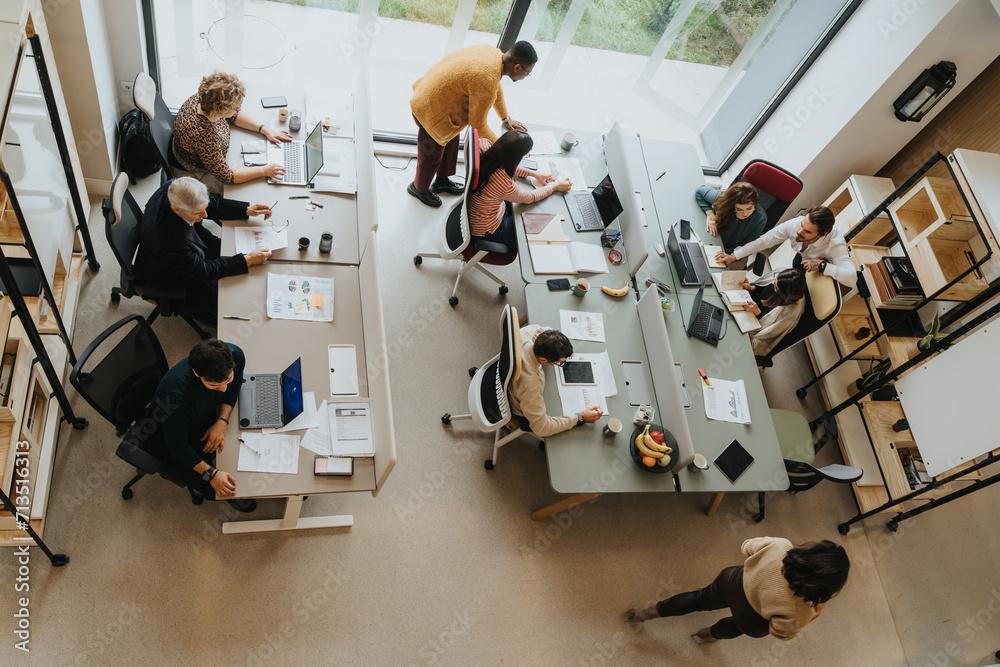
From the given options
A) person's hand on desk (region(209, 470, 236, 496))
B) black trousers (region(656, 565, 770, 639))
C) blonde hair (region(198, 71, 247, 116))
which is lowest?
black trousers (region(656, 565, 770, 639))

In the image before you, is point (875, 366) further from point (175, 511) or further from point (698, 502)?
point (175, 511)

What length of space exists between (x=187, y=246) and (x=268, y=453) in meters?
1.31

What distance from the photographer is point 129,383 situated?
10.1 feet

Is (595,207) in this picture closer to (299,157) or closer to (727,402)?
(727,402)

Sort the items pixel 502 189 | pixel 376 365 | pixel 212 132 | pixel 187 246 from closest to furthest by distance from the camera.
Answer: pixel 376 365, pixel 187 246, pixel 212 132, pixel 502 189

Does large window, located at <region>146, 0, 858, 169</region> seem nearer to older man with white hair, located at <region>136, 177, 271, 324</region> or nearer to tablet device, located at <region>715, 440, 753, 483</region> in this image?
older man with white hair, located at <region>136, 177, 271, 324</region>

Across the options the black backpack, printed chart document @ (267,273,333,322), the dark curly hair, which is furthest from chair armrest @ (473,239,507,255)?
the dark curly hair

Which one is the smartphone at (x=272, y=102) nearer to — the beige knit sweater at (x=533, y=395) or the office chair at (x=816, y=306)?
the beige knit sweater at (x=533, y=395)

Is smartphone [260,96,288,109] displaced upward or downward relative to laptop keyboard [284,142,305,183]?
upward

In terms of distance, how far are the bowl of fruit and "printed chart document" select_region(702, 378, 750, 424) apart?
0.45 meters

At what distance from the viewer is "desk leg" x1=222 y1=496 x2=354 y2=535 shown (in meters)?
3.47

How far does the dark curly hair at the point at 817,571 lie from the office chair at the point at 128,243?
3.64 metres

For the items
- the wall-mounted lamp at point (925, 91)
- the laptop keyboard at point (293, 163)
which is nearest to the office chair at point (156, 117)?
the laptop keyboard at point (293, 163)

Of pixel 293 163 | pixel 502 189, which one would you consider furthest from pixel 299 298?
pixel 502 189
